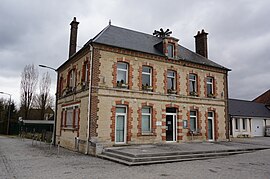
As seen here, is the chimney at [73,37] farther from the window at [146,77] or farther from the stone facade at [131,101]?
the window at [146,77]

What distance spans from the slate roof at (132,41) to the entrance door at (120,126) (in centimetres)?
388

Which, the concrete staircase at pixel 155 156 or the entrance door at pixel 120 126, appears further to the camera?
the entrance door at pixel 120 126

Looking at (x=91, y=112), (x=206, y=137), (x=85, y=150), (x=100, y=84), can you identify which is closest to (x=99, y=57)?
(x=100, y=84)

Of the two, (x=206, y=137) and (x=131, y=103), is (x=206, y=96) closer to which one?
(x=206, y=137)

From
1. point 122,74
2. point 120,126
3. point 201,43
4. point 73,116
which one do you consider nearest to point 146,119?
point 120,126

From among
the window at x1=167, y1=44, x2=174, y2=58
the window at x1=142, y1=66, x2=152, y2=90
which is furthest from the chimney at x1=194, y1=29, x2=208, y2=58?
the window at x1=142, y1=66, x2=152, y2=90

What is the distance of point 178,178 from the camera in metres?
7.77

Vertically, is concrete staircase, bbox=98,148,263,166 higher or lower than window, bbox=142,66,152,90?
lower

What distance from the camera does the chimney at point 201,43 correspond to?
68.2 feet

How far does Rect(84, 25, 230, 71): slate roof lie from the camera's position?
14.9 meters

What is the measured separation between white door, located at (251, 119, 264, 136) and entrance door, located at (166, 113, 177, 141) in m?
17.2

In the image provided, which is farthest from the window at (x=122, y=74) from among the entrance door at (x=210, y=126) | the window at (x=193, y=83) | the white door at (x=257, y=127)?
the white door at (x=257, y=127)

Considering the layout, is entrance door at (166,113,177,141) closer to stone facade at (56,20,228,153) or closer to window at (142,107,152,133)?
stone facade at (56,20,228,153)

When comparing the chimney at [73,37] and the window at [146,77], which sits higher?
the chimney at [73,37]
